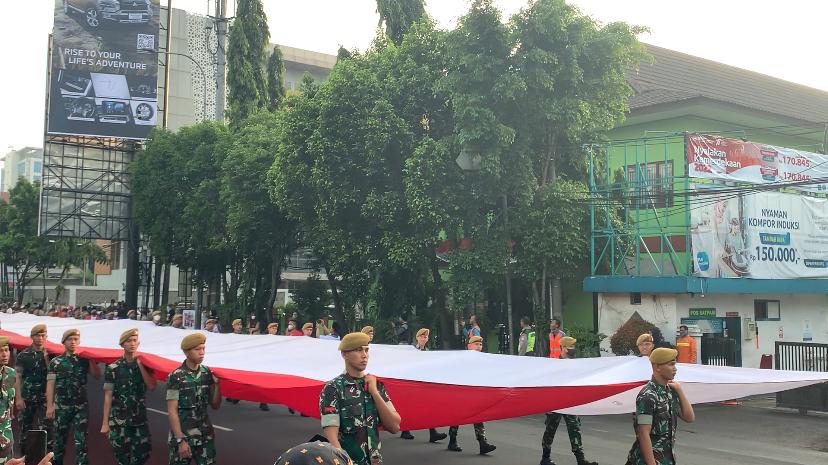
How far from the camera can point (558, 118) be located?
20.6 meters

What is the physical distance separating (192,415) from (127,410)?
1.50 m

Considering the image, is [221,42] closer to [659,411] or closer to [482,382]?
[482,382]

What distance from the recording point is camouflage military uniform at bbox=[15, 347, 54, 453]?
1127 cm

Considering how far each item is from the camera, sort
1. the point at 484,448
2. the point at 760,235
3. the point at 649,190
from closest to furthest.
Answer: the point at 484,448, the point at 649,190, the point at 760,235

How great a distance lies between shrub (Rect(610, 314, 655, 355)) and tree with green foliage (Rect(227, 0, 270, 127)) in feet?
56.7

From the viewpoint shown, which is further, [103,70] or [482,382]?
[103,70]

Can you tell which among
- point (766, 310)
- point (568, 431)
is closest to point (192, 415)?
point (568, 431)

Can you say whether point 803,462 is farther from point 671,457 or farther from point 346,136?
point 346,136

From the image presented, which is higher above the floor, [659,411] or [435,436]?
[659,411]

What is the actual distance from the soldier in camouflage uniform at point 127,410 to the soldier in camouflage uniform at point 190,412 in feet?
4.28

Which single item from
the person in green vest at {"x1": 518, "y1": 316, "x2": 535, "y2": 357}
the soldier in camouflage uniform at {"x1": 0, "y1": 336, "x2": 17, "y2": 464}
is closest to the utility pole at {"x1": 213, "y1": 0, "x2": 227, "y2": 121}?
the person in green vest at {"x1": 518, "y1": 316, "x2": 535, "y2": 357}

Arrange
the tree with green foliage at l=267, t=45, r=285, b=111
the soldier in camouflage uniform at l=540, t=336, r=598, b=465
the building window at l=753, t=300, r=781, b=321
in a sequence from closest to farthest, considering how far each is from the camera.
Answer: the soldier in camouflage uniform at l=540, t=336, r=598, b=465 < the building window at l=753, t=300, r=781, b=321 < the tree with green foliage at l=267, t=45, r=285, b=111

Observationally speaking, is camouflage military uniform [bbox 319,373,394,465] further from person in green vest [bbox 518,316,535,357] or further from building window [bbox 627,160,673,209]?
building window [bbox 627,160,673,209]

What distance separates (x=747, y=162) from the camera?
875 inches
